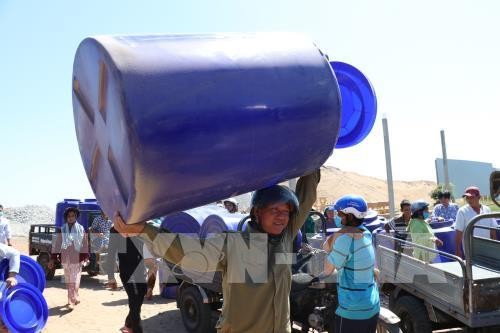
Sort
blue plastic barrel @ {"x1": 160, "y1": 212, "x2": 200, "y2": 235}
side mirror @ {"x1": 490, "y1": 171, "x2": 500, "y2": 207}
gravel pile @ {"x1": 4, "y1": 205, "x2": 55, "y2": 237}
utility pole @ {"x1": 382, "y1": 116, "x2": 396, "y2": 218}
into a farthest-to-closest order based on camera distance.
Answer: gravel pile @ {"x1": 4, "y1": 205, "x2": 55, "y2": 237} < utility pole @ {"x1": 382, "y1": 116, "x2": 396, "y2": 218} < blue plastic barrel @ {"x1": 160, "y1": 212, "x2": 200, "y2": 235} < side mirror @ {"x1": 490, "y1": 171, "x2": 500, "y2": 207}

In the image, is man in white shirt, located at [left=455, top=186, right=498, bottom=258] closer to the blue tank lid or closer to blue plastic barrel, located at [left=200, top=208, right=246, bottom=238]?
blue plastic barrel, located at [left=200, top=208, right=246, bottom=238]

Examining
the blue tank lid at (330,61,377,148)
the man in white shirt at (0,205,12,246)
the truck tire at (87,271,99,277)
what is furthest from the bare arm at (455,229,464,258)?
the man in white shirt at (0,205,12,246)

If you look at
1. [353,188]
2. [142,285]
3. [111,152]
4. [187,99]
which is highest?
[187,99]

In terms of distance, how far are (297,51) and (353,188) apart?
56.9 metres

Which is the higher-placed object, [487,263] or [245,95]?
[245,95]

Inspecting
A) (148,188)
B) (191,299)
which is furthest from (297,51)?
(191,299)

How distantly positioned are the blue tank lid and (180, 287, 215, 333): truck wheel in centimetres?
390

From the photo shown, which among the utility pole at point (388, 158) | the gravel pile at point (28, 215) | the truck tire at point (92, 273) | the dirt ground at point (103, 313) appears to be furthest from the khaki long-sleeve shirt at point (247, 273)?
the gravel pile at point (28, 215)

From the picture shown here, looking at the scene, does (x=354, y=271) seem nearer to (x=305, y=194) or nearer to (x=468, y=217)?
(x=305, y=194)

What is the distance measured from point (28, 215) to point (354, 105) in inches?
1598

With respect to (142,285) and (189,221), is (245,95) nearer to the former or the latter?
(142,285)

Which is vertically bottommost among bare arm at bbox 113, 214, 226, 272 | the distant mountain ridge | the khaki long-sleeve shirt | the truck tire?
the distant mountain ridge

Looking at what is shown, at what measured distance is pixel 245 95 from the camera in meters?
2.09

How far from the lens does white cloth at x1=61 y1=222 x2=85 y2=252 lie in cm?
889
